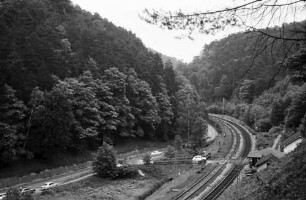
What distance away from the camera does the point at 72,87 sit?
1633 inches

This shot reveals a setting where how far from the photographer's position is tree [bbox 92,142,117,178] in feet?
108

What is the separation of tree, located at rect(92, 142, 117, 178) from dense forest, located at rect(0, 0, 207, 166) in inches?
182

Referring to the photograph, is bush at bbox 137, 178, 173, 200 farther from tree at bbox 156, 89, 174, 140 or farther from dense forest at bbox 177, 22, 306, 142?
tree at bbox 156, 89, 174, 140

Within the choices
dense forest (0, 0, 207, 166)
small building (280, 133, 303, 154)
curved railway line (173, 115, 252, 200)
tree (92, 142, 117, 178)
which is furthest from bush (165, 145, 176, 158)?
small building (280, 133, 303, 154)

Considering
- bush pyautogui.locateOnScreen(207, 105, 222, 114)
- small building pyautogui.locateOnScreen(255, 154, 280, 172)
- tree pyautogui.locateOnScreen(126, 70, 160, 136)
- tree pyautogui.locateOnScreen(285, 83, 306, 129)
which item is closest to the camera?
small building pyautogui.locateOnScreen(255, 154, 280, 172)

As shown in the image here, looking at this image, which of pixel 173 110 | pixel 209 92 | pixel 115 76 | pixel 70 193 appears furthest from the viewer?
pixel 209 92

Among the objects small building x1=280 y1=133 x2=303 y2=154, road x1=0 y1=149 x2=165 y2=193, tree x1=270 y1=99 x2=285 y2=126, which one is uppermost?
tree x1=270 y1=99 x2=285 y2=126

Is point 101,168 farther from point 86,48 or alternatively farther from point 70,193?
point 86,48

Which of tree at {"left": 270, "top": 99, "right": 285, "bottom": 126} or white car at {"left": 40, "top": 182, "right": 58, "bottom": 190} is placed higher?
tree at {"left": 270, "top": 99, "right": 285, "bottom": 126}

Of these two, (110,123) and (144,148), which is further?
(144,148)

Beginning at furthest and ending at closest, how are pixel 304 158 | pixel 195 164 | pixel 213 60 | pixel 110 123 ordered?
1. pixel 213 60
2. pixel 110 123
3. pixel 195 164
4. pixel 304 158

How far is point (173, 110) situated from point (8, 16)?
102ft

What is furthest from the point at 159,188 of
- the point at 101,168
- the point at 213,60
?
the point at 213,60

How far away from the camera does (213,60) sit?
405 feet
